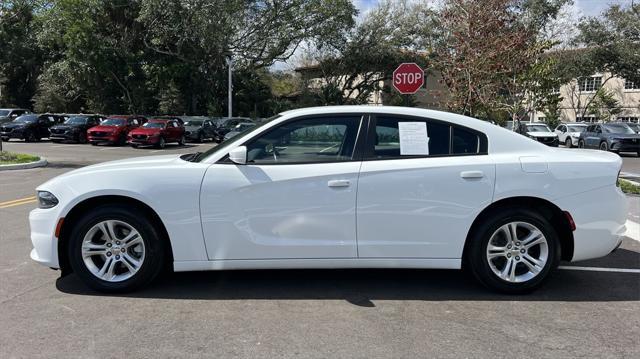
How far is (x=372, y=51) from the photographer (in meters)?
41.6

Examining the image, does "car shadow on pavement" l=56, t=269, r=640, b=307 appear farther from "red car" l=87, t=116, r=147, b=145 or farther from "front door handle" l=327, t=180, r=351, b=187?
"red car" l=87, t=116, r=147, b=145

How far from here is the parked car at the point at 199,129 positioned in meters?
30.6

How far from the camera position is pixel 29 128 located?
27703 millimetres

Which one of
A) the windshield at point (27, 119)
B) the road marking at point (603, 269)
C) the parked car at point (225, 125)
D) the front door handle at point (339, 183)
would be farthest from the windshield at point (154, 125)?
the road marking at point (603, 269)

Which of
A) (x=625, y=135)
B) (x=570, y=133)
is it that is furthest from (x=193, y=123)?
(x=625, y=135)

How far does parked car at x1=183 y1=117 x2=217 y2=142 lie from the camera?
30.6 metres

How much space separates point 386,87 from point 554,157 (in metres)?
43.0

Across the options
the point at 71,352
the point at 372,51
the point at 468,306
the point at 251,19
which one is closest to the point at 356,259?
the point at 468,306

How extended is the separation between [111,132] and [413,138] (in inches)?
969

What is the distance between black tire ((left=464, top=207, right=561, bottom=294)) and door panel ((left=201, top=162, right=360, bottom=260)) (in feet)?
3.63

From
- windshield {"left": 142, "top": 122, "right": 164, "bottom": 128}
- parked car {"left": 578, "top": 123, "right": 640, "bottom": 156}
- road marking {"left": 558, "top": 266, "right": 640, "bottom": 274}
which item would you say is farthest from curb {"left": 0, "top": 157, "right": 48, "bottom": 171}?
parked car {"left": 578, "top": 123, "right": 640, "bottom": 156}

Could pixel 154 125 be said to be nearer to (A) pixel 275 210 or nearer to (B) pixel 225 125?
(B) pixel 225 125

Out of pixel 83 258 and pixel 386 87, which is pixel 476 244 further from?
pixel 386 87

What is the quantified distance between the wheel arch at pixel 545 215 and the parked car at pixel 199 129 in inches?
1072
